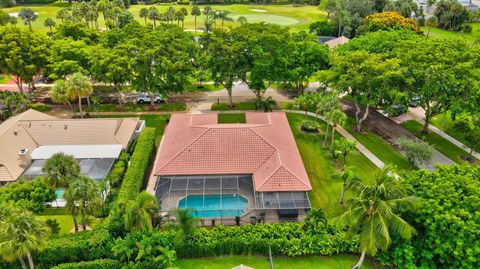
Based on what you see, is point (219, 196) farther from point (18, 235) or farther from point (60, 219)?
point (18, 235)

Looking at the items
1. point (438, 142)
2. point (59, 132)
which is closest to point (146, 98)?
point (59, 132)

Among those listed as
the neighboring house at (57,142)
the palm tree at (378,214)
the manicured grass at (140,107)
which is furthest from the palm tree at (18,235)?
the manicured grass at (140,107)

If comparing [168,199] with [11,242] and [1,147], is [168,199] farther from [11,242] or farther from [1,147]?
[1,147]

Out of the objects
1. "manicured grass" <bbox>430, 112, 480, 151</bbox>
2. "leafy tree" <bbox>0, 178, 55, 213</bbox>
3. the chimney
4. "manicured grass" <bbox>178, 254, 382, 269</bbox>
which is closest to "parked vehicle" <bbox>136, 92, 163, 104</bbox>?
the chimney

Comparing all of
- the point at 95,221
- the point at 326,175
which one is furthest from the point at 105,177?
the point at 326,175

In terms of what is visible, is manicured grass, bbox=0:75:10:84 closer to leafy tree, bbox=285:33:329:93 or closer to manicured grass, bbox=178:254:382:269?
leafy tree, bbox=285:33:329:93

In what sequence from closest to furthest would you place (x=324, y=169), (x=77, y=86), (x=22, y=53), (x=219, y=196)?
1. (x=219, y=196)
2. (x=324, y=169)
3. (x=77, y=86)
4. (x=22, y=53)
